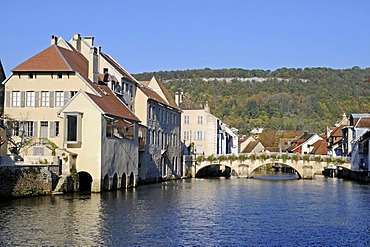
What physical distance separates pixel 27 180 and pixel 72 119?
24.3 ft

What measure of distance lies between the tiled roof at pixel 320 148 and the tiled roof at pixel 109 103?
202ft

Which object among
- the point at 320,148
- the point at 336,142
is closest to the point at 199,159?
the point at 336,142

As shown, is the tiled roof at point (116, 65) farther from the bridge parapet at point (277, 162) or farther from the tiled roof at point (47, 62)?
the bridge parapet at point (277, 162)

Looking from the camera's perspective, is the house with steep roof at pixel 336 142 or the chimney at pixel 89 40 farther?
the house with steep roof at pixel 336 142

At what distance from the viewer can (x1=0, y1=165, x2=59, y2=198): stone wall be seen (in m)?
39.2

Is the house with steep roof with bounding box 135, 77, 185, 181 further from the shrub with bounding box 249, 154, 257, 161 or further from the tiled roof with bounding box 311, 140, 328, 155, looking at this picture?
the tiled roof with bounding box 311, 140, 328, 155

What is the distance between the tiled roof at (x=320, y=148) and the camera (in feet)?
357

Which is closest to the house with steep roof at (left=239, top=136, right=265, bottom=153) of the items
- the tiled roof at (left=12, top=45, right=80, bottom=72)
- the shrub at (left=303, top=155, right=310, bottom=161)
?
the shrub at (left=303, top=155, right=310, bottom=161)

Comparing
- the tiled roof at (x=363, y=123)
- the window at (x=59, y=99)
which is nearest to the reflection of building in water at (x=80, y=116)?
the window at (x=59, y=99)

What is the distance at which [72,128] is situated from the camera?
4731cm

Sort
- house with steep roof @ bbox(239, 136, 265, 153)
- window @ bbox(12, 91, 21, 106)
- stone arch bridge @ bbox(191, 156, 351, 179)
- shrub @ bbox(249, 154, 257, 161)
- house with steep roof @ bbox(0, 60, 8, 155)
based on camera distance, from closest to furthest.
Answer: house with steep roof @ bbox(0, 60, 8, 155) < window @ bbox(12, 91, 21, 106) < stone arch bridge @ bbox(191, 156, 351, 179) < shrub @ bbox(249, 154, 257, 161) < house with steep roof @ bbox(239, 136, 265, 153)

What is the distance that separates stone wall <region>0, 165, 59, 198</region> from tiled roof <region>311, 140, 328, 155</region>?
7245cm

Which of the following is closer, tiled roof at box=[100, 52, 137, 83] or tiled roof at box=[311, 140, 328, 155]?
tiled roof at box=[100, 52, 137, 83]

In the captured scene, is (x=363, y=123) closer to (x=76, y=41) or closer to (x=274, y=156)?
(x=274, y=156)
